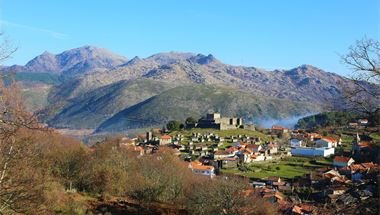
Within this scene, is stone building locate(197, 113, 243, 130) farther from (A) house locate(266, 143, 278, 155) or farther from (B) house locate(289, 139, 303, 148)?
(A) house locate(266, 143, 278, 155)

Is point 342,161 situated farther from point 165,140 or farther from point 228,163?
point 165,140

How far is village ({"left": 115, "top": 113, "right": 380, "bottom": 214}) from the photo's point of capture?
42.9 m

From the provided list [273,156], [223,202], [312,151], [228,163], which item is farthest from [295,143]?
[223,202]

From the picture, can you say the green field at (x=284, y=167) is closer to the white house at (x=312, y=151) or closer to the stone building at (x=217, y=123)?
the white house at (x=312, y=151)

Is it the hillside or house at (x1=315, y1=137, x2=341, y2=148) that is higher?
the hillside

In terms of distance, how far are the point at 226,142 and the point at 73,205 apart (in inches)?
2540

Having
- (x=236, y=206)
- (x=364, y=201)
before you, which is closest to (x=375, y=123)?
(x=364, y=201)

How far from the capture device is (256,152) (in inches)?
2753

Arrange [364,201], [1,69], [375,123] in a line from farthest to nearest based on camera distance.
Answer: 1. [1,69]
2. [375,123]
3. [364,201]

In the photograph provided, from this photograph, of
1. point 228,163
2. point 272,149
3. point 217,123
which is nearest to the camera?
point 228,163

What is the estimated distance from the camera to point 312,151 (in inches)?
2884

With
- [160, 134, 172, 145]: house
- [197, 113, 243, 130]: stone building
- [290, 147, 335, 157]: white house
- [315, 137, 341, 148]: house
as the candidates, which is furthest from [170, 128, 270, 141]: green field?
[290, 147, 335, 157]: white house

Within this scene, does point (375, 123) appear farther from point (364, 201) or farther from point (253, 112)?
point (253, 112)

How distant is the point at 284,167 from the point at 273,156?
8.89m
